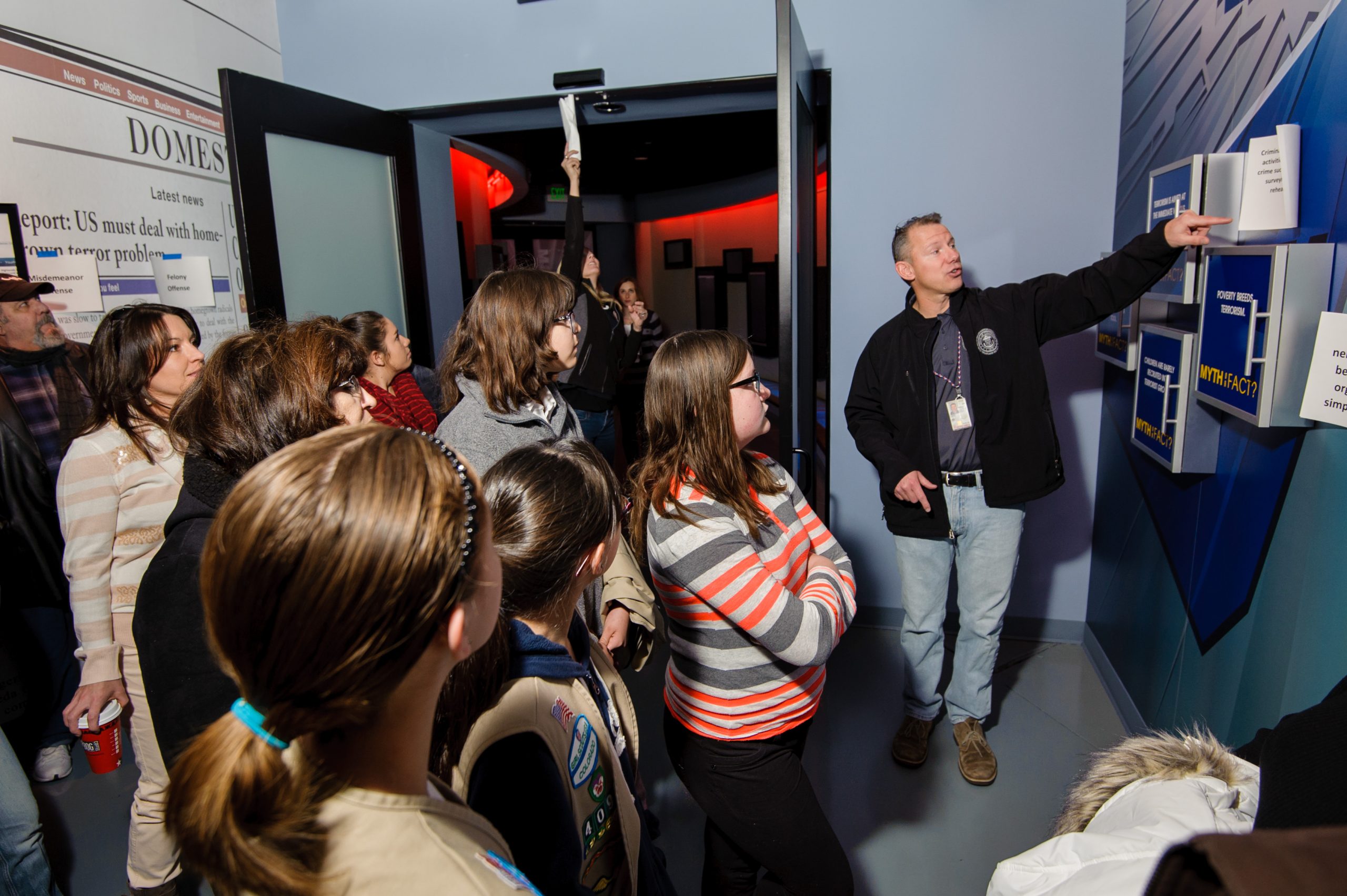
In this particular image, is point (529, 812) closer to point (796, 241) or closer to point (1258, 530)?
point (1258, 530)

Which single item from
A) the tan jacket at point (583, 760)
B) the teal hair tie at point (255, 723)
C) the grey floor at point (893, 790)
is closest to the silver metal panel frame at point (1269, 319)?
the grey floor at point (893, 790)

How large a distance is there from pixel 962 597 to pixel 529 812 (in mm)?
2071

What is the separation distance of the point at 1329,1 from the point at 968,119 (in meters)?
1.55

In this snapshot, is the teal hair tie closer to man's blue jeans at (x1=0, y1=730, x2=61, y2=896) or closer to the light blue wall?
man's blue jeans at (x1=0, y1=730, x2=61, y2=896)

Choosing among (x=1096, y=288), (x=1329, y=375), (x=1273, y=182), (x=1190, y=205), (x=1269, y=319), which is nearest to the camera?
(x=1329, y=375)

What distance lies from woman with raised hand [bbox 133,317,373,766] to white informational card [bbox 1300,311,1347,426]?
6.15 ft

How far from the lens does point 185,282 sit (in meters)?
3.24

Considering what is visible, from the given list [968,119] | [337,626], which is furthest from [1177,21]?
[337,626]

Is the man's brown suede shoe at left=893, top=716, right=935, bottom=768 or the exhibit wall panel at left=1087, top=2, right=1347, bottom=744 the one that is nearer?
the exhibit wall panel at left=1087, top=2, right=1347, bottom=744

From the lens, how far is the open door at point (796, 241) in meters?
2.20

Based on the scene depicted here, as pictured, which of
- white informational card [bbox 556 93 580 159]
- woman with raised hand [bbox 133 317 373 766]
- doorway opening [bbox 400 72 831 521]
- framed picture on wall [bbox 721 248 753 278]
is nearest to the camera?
woman with raised hand [bbox 133 317 373 766]

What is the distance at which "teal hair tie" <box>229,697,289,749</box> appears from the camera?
23.5 inches

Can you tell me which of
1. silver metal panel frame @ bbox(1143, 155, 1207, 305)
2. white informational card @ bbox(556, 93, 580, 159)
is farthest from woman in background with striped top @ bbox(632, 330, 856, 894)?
white informational card @ bbox(556, 93, 580, 159)

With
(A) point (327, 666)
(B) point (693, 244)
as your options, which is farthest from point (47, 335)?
(B) point (693, 244)
